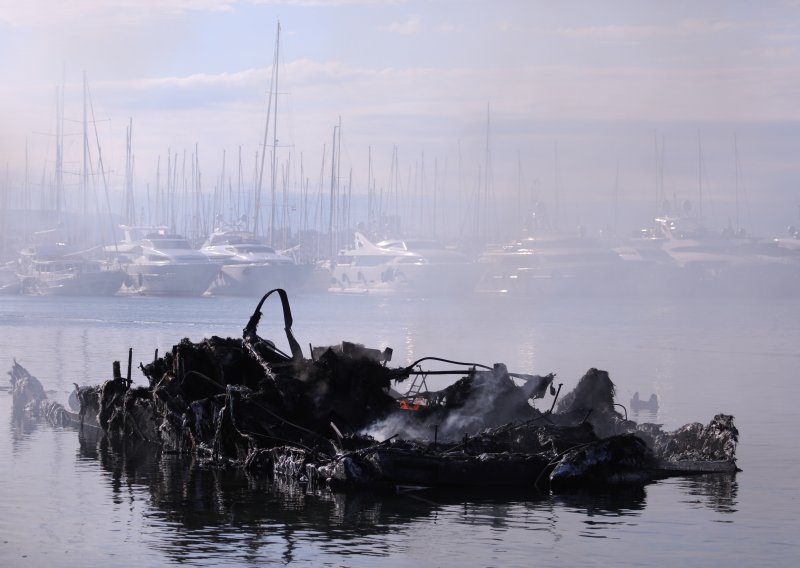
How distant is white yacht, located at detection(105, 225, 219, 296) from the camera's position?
175 m

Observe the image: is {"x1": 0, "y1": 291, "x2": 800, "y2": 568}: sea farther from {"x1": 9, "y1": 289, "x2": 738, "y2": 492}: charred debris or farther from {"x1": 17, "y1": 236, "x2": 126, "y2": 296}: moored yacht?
{"x1": 17, "y1": 236, "x2": 126, "y2": 296}: moored yacht

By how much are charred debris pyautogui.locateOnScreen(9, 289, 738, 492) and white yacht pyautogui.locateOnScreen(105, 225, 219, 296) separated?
140m

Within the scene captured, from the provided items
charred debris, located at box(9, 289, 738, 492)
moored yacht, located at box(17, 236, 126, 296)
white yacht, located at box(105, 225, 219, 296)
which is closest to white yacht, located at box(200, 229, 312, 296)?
white yacht, located at box(105, 225, 219, 296)

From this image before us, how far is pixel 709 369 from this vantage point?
71.9m

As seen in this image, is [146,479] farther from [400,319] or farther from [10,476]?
[400,319]

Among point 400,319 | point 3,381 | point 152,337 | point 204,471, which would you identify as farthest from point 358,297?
point 204,471

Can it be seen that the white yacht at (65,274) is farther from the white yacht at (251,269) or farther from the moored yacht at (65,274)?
the white yacht at (251,269)

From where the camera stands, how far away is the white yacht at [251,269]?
573ft

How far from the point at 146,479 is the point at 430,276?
170m

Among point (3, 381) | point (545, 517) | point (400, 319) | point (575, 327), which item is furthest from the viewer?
point (400, 319)

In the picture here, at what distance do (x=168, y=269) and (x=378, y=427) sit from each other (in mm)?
146686

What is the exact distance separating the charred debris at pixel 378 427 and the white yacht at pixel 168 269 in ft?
458

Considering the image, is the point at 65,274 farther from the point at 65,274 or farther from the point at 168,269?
the point at 168,269

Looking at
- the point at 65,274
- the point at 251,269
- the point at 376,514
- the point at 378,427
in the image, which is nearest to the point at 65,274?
the point at 65,274
